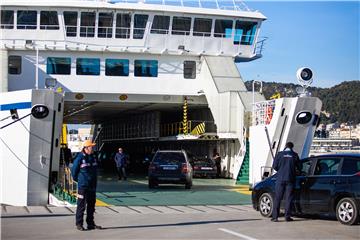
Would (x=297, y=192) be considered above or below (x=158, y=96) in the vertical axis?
below

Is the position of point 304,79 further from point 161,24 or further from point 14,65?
point 14,65

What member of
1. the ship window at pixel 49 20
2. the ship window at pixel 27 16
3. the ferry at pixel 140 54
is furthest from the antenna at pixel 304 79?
the ship window at pixel 27 16

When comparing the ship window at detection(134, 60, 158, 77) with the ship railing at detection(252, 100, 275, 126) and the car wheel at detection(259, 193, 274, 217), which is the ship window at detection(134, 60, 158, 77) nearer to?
the ship railing at detection(252, 100, 275, 126)

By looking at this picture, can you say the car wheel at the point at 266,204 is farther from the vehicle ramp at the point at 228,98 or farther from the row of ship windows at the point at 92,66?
the row of ship windows at the point at 92,66

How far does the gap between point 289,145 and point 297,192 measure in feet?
3.24

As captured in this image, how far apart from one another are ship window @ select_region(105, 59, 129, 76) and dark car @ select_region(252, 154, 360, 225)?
15399 mm

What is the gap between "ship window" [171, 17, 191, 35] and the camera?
27656 millimetres

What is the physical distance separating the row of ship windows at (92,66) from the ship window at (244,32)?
2929 mm

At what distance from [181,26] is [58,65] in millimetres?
5930

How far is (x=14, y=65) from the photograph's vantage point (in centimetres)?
2641

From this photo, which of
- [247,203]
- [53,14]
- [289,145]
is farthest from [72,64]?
[289,145]

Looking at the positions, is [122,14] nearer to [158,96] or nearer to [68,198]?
[158,96]

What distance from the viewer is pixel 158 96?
27.9 m

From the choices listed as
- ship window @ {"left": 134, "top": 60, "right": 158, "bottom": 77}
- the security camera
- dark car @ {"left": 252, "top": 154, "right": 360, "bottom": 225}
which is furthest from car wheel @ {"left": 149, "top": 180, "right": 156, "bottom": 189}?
dark car @ {"left": 252, "top": 154, "right": 360, "bottom": 225}
